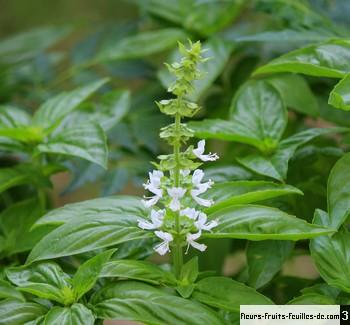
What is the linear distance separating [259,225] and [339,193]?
113 mm

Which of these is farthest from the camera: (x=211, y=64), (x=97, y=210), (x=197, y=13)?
(x=197, y=13)

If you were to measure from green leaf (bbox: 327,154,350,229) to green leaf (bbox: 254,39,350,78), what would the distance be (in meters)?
0.10

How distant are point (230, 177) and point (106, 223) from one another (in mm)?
214

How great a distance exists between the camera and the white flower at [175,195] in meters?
0.65

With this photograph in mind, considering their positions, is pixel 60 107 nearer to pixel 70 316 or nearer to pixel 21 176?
pixel 21 176

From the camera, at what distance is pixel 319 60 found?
2.61 feet

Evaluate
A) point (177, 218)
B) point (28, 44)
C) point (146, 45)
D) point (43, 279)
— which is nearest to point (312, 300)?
point (177, 218)

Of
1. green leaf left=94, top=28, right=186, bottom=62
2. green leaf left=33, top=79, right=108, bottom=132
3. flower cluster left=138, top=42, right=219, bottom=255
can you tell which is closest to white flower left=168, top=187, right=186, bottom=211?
flower cluster left=138, top=42, right=219, bottom=255

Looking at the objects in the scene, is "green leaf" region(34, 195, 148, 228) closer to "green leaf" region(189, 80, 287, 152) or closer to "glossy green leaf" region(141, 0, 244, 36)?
"green leaf" region(189, 80, 287, 152)

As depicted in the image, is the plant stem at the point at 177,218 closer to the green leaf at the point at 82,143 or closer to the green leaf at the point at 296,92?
the green leaf at the point at 82,143

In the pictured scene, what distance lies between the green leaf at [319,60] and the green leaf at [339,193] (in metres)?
0.10

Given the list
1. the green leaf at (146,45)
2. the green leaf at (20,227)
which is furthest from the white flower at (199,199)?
the green leaf at (146,45)

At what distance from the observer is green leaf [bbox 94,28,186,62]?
4.01 ft

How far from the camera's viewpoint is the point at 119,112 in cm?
101
